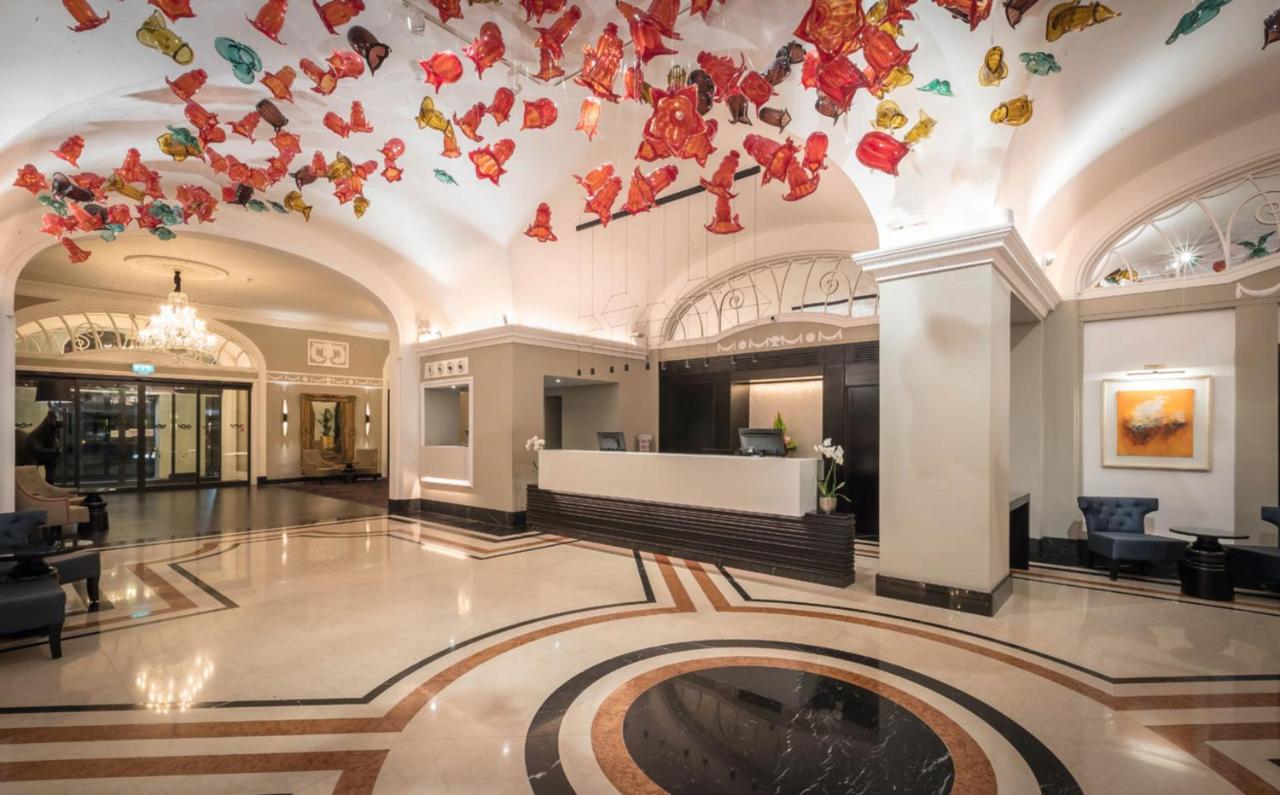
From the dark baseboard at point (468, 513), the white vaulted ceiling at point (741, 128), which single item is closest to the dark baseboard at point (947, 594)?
the white vaulted ceiling at point (741, 128)

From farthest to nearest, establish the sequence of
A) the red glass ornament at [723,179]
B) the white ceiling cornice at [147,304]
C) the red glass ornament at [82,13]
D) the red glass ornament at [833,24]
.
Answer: the white ceiling cornice at [147,304]
the red glass ornament at [723,179]
the red glass ornament at [82,13]
the red glass ornament at [833,24]

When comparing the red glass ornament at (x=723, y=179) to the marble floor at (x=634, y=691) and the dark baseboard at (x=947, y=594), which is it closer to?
the marble floor at (x=634, y=691)

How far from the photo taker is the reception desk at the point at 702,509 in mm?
5477

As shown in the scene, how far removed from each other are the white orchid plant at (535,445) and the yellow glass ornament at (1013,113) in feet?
20.8

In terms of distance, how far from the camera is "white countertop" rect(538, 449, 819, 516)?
5.70 metres

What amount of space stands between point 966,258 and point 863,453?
3.66m

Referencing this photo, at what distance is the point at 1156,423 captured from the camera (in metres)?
5.89

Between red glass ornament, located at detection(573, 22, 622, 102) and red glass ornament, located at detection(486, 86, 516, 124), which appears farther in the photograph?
red glass ornament, located at detection(486, 86, 516, 124)

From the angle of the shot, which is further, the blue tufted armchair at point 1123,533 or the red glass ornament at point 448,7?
the blue tufted armchair at point 1123,533

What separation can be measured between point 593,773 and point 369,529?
22.4 feet

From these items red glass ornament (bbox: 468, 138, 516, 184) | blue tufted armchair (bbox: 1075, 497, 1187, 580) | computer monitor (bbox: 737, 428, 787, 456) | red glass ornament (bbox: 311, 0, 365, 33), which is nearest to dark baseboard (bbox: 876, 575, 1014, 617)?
blue tufted armchair (bbox: 1075, 497, 1187, 580)

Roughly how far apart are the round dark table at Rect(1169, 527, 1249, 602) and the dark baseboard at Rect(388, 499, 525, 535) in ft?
23.7

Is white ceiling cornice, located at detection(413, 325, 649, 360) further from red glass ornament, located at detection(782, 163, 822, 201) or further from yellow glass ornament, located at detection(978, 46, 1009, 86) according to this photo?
yellow glass ornament, located at detection(978, 46, 1009, 86)

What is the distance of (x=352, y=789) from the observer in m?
2.26
